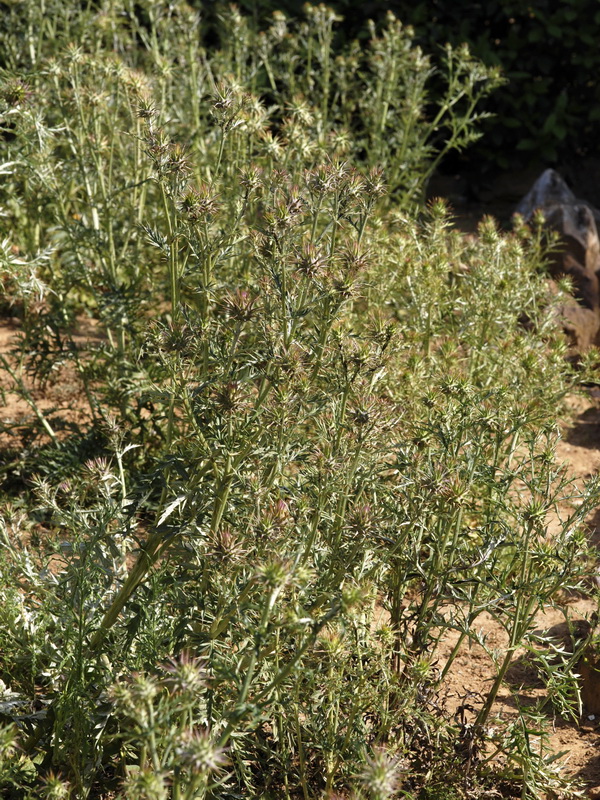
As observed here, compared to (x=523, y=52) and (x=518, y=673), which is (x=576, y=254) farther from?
(x=518, y=673)

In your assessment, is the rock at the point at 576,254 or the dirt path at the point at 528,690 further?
the rock at the point at 576,254

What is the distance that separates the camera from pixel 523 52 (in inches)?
314

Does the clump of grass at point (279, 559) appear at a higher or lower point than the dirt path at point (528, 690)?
higher

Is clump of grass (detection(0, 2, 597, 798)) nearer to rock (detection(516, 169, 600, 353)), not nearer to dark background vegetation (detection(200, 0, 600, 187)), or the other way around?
rock (detection(516, 169, 600, 353))

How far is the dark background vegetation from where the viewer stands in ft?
25.3

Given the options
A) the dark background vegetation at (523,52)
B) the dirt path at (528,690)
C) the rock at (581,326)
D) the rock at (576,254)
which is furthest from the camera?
the dark background vegetation at (523,52)

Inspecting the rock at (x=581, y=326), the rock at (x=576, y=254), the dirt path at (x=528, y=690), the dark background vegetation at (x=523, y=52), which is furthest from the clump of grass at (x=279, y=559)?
the dark background vegetation at (x=523, y=52)

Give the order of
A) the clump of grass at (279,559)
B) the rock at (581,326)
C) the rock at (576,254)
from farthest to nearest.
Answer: the rock at (576,254), the rock at (581,326), the clump of grass at (279,559)

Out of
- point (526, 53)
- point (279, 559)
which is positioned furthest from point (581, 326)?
point (279, 559)

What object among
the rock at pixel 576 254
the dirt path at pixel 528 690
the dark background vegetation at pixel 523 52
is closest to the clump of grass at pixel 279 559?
the dirt path at pixel 528 690

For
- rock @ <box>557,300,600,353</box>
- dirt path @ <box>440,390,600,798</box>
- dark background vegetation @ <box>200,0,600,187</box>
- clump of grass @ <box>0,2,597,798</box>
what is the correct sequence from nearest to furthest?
clump of grass @ <box>0,2,597,798</box> < dirt path @ <box>440,390,600,798</box> < rock @ <box>557,300,600,353</box> < dark background vegetation @ <box>200,0,600,187</box>

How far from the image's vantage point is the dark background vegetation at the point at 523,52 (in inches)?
304

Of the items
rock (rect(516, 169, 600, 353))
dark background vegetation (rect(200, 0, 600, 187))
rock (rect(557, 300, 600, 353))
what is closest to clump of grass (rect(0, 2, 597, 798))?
rock (rect(557, 300, 600, 353))

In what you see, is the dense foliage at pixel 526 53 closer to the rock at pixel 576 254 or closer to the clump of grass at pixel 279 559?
the rock at pixel 576 254
